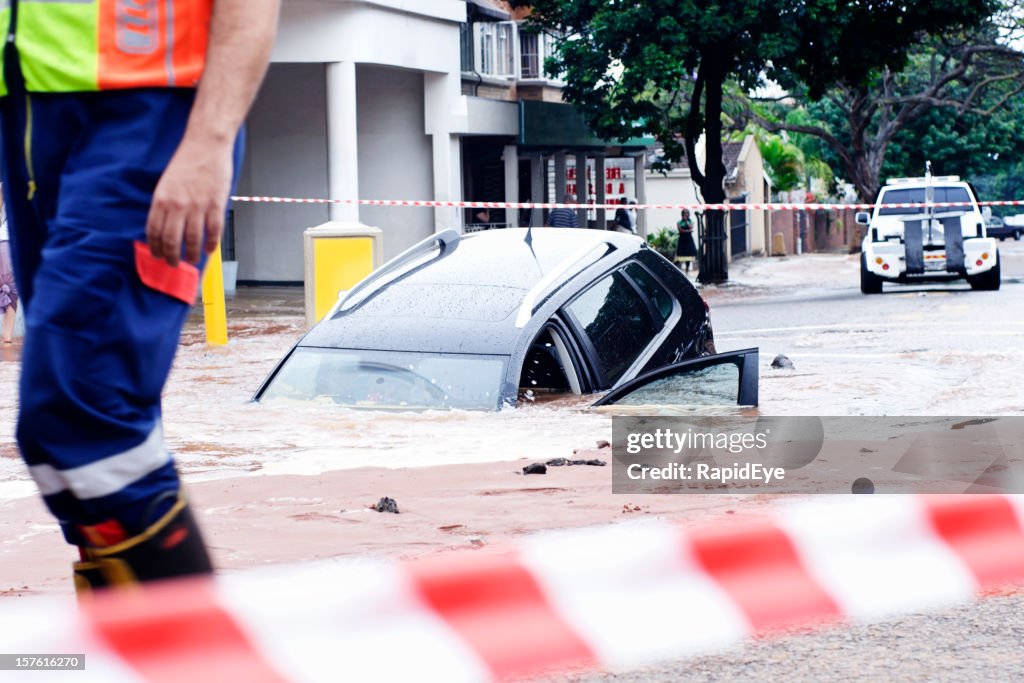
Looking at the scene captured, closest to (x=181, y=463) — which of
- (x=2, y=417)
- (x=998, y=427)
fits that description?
(x=2, y=417)

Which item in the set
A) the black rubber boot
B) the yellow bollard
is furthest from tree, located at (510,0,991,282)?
the black rubber boot

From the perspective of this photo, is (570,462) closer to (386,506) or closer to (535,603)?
(386,506)

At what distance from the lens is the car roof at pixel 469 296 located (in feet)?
27.5

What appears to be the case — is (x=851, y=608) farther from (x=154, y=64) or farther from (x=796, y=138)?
(x=796, y=138)

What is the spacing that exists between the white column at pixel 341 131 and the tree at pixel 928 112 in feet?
48.3

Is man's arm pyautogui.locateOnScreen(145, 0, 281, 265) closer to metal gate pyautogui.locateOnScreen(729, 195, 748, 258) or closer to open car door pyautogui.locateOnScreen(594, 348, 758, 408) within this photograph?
open car door pyautogui.locateOnScreen(594, 348, 758, 408)

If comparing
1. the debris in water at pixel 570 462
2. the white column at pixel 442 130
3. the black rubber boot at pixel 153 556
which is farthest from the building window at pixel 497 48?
the black rubber boot at pixel 153 556

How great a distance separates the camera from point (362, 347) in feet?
27.7

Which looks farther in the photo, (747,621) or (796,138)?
(796,138)

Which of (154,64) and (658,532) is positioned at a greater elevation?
(154,64)

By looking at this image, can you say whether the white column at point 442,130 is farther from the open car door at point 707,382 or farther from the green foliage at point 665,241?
the open car door at point 707,382

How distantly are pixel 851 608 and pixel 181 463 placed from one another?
17.7 feet

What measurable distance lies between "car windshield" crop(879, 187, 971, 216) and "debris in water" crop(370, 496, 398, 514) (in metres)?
18.8

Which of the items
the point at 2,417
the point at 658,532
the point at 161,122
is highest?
the point at 161,122
